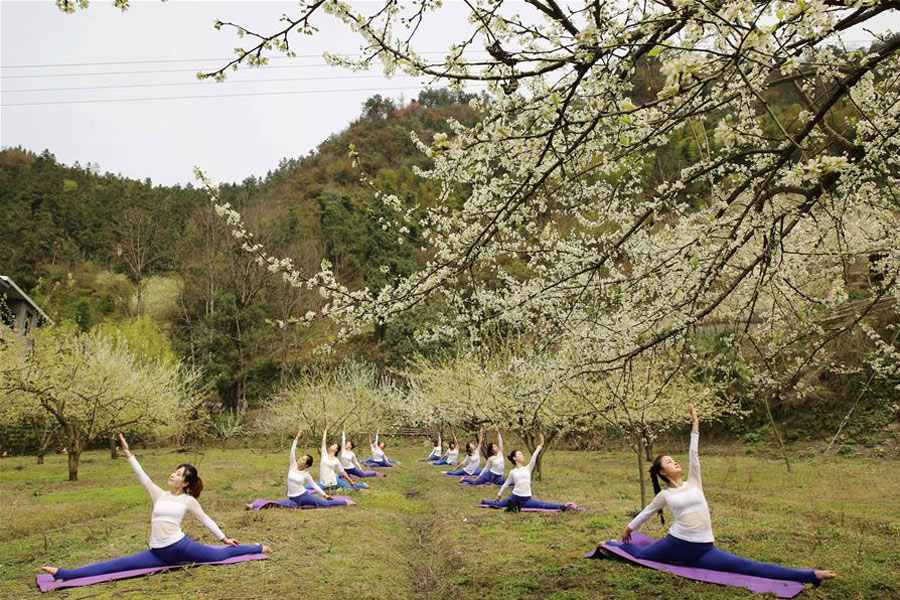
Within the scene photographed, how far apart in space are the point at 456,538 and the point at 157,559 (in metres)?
4.25

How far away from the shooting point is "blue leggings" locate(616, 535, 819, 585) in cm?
527

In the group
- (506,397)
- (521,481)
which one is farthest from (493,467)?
(521,481)

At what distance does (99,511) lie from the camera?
12.5 metres

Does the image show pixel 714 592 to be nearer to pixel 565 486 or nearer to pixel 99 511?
pixel 565 486

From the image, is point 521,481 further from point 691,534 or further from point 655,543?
point 691,534

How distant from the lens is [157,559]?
21.5ft

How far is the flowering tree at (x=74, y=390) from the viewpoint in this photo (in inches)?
696

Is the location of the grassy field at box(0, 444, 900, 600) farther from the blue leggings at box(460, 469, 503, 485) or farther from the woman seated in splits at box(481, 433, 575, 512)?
the blue leggings at box(460, 469, 503, 485)

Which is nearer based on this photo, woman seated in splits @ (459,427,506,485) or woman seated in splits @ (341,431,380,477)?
woman seated in splits @ (459,427,506,485)

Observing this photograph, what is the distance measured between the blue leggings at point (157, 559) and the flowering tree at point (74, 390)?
12.6 m

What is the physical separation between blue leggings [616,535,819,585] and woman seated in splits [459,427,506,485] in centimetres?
873

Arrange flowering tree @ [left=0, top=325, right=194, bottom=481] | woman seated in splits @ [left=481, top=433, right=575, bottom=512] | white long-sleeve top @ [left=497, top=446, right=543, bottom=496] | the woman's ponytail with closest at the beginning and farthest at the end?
the woman's ponytail, woman seated in splits @ [left=481, top=433, right=575, bottom=512], white long-sleeve top @ [left=497, top=446, right=543, bottom=496], flowering tree @ [left=0, top=325, right=194, bottom=481]

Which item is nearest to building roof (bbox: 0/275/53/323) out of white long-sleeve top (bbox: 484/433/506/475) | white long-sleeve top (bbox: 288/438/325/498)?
white long-sleeve top (bbox: 288/438/325/498)

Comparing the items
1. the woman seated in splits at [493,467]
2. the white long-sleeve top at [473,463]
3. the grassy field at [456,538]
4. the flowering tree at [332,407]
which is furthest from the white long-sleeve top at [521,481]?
the flowering tree at [332,407]
